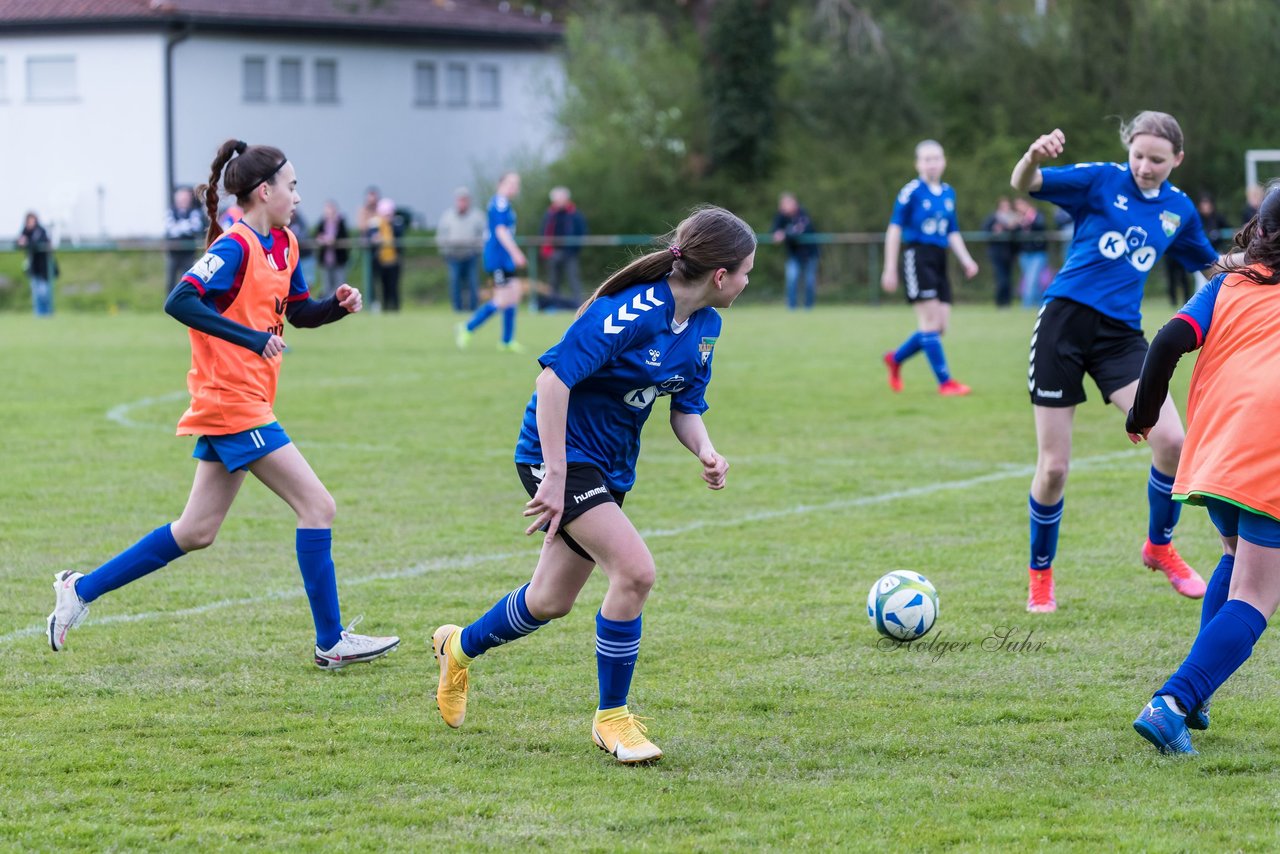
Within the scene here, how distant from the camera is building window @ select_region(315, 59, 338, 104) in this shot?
1700 inches

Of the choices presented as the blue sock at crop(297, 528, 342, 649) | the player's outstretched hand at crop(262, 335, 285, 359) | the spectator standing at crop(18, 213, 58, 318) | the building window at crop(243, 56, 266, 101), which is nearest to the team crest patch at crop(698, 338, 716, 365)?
the player's outstretched hand at crop(262, 335, 285, 359)

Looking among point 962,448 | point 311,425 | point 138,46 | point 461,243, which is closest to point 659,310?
point 962,448

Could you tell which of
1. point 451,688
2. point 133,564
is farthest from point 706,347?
point 133,564

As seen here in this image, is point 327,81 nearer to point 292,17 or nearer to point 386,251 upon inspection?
point 292,17

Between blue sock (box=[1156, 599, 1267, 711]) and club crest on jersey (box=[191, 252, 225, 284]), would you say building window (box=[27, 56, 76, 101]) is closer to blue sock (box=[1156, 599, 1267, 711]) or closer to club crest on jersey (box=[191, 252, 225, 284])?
club crest on jersey (box=[191, 252, 225, 284])

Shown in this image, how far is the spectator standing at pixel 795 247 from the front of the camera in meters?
28.2

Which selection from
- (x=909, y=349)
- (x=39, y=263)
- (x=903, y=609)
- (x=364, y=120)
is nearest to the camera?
(x=903, y=609)

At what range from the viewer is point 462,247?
90.1ft

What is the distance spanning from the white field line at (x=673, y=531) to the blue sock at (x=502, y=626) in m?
1.91

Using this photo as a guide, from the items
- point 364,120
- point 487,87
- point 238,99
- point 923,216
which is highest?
point 487,87

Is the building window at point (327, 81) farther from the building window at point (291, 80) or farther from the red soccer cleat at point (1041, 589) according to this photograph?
the red soccer cleat at point (1041, 589)

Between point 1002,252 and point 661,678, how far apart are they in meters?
23.7

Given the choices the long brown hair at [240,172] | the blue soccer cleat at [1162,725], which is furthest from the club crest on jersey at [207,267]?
the blue soccer cleat at [1162,725]

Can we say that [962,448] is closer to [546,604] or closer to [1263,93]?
[546,604]
